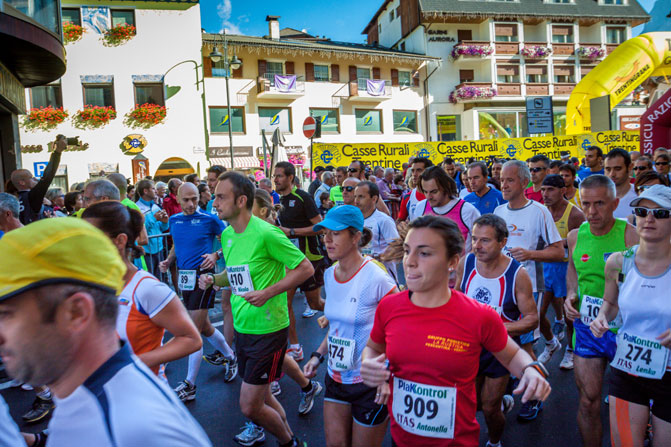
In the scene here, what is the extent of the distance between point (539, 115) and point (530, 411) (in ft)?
33.8

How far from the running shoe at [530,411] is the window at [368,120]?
32.9m

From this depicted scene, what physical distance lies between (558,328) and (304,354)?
294cm

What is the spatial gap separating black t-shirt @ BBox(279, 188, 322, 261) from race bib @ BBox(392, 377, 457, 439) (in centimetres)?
465

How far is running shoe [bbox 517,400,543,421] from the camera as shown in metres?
4.07

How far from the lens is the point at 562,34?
4347 centimetres

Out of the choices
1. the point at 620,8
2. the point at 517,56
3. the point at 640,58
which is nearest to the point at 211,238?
the point at 640,58

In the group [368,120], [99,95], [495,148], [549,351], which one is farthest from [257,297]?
[368,120]

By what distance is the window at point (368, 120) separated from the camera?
36.1m

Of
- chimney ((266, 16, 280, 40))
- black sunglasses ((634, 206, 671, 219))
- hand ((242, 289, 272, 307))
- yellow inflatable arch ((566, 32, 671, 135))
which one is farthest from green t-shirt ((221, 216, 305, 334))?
chimney ((266, 16, 280, 40))

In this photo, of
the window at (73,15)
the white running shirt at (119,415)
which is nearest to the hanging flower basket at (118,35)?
the window at (73,15)

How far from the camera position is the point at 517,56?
41.7 metres

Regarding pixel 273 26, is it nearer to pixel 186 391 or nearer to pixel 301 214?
pixel 301 214

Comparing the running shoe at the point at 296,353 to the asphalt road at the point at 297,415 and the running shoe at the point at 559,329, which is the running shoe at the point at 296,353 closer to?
the asphalt road at the point at 297,415

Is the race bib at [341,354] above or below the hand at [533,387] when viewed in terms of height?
below
